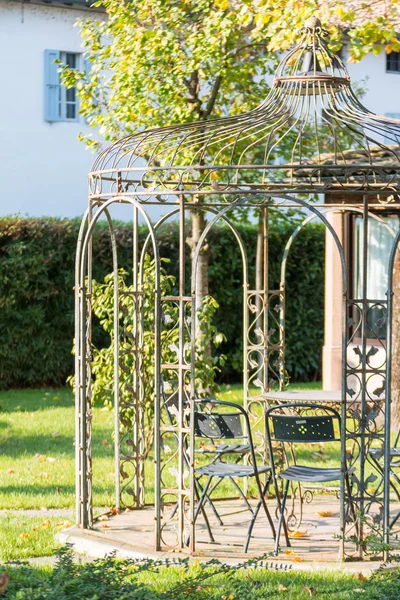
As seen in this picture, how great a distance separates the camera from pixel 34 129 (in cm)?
2064

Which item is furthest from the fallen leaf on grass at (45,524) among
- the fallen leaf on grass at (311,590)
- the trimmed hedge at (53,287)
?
the trimmed hedge at (53,287)

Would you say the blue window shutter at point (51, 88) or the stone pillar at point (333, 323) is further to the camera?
the blue window shutter at point (51, 88)

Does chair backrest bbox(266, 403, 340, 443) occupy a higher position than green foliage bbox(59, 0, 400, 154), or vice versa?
Answer: green foliage bbox(59, 0, 400, 154)

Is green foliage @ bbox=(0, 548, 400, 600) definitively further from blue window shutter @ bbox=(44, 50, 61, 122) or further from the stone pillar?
blue window shutter @ bbox=(44, 50, 61, 122)

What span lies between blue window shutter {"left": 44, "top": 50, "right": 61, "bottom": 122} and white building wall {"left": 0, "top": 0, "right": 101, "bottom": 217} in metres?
0.09

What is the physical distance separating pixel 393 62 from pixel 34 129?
31.2 feet

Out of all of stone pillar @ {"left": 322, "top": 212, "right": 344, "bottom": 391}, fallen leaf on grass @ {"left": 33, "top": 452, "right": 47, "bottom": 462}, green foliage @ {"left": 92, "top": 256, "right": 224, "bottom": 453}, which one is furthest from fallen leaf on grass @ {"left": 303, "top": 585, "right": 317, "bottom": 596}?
stone pillar @ {"left": 322, "top": 212, "right": 344, "bottom": 391}

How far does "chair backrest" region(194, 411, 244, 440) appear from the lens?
23.4ft

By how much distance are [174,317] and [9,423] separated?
4094 mm

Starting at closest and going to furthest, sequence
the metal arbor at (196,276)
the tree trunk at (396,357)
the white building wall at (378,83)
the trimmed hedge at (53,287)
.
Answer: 1. the metal arbor at (196,276)
2. the tree trunk at (396,357)
3. the trimmed hedge at (53,287)
4. the white building wall at (378,83)

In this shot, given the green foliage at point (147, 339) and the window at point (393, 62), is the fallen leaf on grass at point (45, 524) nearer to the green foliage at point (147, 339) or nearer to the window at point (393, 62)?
the green foliage at point (147, 339)

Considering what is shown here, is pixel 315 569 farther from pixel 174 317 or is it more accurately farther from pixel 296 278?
pixel 296 278

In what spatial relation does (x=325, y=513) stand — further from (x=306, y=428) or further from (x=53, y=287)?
(x=53, y=287)

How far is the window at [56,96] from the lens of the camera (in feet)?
67.7
